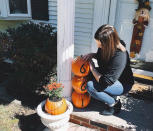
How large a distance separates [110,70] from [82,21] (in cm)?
264

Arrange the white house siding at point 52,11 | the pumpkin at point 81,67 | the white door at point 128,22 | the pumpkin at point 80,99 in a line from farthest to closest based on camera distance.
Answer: the white house siding at point 52,11, the white door at point 128,22, the pumpkin at point 80,99, the pumpkin at point 81,67

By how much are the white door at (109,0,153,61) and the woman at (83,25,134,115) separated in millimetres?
1961

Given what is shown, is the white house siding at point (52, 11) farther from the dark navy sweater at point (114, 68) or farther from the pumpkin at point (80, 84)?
the dark navy sweater at point (114, 68)

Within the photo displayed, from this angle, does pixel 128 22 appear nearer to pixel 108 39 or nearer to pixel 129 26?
pixel 129 26

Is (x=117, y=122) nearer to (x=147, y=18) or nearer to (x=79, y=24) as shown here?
(x=147, y=18)

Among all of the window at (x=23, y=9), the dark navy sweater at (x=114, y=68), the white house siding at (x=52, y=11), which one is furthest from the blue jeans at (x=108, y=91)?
the window at (x=23, y=9)

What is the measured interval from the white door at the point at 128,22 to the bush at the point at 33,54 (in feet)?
5.33

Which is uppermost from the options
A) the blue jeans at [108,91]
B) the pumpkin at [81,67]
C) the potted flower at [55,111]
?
the pumpkin at [81,67]

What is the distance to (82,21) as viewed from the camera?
4.57 m

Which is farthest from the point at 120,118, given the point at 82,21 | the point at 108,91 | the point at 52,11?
the point at 52,11

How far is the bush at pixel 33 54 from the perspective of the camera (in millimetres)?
3041

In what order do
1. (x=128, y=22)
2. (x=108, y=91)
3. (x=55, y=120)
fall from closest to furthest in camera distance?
1. (x=55, y=120)
2. (x=108, y=91)
3. (x=128, y=22)

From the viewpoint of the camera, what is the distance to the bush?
3.04m

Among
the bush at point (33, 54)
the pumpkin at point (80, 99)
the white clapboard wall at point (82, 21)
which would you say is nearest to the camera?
the pumpkin at point (80, 99)
